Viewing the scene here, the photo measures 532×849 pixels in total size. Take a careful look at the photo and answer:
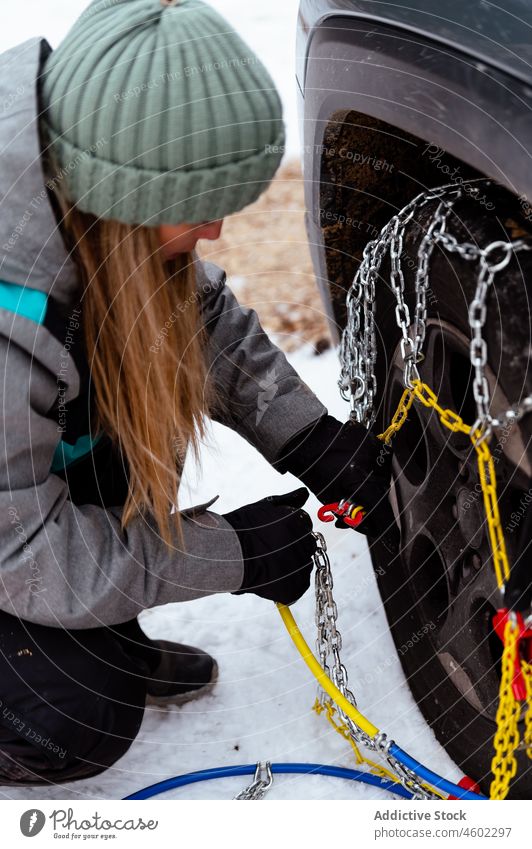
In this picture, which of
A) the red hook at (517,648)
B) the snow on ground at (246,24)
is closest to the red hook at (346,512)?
the red hook at (517,648)

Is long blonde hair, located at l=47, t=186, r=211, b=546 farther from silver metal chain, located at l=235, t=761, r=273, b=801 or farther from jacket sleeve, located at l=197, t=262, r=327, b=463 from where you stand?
silver metal chain, located at l=235, t=761, r=273, b=801

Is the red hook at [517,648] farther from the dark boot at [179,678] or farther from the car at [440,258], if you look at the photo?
the dark boot at [179,678]

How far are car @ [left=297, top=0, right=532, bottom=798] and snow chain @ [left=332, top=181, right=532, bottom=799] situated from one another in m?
0.02

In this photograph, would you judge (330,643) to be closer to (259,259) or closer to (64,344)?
(64,344)

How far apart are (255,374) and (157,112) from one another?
0.59 meters

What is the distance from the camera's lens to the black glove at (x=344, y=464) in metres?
1.44

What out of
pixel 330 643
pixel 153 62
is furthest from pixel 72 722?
pixel 153 62

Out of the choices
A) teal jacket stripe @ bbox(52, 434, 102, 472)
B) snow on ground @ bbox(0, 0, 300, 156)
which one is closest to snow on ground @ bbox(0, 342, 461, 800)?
teal jacket stripe @ bbox(52, 434, 102, 472)

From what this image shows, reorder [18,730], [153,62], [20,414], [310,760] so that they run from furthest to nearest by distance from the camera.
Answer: [310,760] → [18,730] → [20,414] → [153,62]

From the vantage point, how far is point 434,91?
99 centimetres

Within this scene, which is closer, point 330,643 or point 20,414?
point 20,414

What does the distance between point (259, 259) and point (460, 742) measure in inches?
71.5

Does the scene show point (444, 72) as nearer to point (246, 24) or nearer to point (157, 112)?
point (157, 112)

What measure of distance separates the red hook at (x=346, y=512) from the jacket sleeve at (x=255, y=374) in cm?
14
